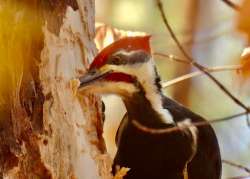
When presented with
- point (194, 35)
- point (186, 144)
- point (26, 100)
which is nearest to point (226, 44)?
point (194, 35)

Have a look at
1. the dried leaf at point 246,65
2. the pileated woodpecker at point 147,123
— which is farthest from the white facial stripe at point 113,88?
the dried leaf at point 246,65

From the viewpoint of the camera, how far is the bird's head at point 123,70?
1.10m

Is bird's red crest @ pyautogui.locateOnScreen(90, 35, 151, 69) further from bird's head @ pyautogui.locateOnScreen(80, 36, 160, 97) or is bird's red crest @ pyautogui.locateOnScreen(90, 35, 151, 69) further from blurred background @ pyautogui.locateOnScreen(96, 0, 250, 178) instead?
blurred background @ pyautogui.locateOnScreen(96, 0, 250, 178)

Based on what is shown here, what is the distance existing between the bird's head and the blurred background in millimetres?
648

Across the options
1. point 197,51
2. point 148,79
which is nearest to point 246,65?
point 148,79

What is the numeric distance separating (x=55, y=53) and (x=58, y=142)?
0.14 m

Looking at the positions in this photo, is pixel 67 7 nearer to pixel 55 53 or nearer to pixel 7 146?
pixel 55 53

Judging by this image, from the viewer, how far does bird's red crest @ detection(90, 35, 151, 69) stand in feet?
3.62

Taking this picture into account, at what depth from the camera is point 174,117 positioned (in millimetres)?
1271

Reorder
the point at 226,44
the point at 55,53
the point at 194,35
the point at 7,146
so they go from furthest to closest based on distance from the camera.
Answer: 1. the point at 226,44
2. the point at 194,35
3. the point at 55,53
4. the point at 7,146

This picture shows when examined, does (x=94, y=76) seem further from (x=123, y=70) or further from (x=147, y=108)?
(x=147, y=108)

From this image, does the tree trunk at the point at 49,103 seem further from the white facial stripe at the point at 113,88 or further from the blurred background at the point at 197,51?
the blurred background at the point at 197,51

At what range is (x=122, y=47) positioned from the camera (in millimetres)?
1113

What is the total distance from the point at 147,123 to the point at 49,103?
6.7 inches
